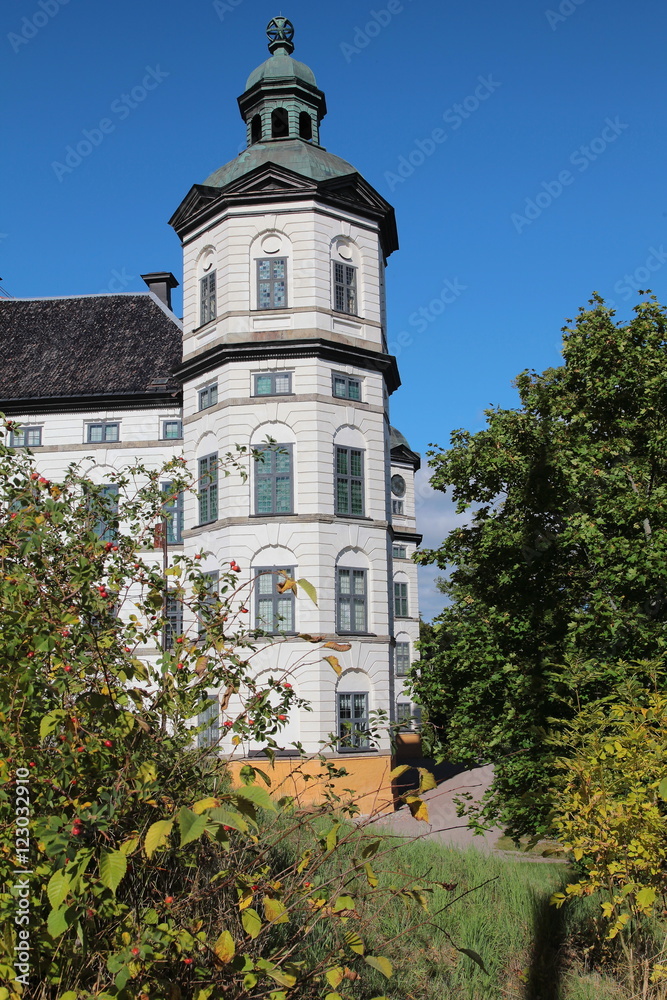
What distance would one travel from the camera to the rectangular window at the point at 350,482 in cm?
2417

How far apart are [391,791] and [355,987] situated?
16.2 metres

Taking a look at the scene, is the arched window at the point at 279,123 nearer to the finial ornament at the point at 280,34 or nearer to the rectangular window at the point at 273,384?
the finial ornament at the point at 280,34

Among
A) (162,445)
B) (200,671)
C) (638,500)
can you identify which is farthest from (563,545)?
(162,445)

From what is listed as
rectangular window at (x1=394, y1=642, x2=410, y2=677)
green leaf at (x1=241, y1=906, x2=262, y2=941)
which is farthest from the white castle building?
green leaf at (x1=241, y1=906, x2=262, y2=941)

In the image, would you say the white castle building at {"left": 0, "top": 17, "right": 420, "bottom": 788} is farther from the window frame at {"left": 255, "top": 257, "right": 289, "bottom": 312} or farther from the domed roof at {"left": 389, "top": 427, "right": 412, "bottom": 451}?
the domed roof at {"left": 389, "top": 427, "right": 412, "bottom": 451}

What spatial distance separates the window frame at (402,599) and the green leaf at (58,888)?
1538 inches

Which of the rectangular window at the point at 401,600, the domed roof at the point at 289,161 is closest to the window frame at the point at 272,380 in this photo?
the domed roof at the point at 289,161

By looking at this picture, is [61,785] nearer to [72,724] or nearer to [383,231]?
[72,724]

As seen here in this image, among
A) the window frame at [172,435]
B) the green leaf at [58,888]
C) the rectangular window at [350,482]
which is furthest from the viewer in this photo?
the window frame at [172,435]

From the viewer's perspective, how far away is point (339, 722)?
2289 cm

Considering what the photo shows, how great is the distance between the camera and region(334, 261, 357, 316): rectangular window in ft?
83.9

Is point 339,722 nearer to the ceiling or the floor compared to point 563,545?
nearer to the floor

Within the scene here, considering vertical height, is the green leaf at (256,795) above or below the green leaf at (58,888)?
above

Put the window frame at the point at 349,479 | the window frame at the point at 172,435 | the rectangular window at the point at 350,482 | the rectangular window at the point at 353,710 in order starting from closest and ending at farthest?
the rectangular window at the point at 353,710, the window frame at the point at 349,479, the rectangular window at the point at 350,482, the window frame at the point at 172,435
